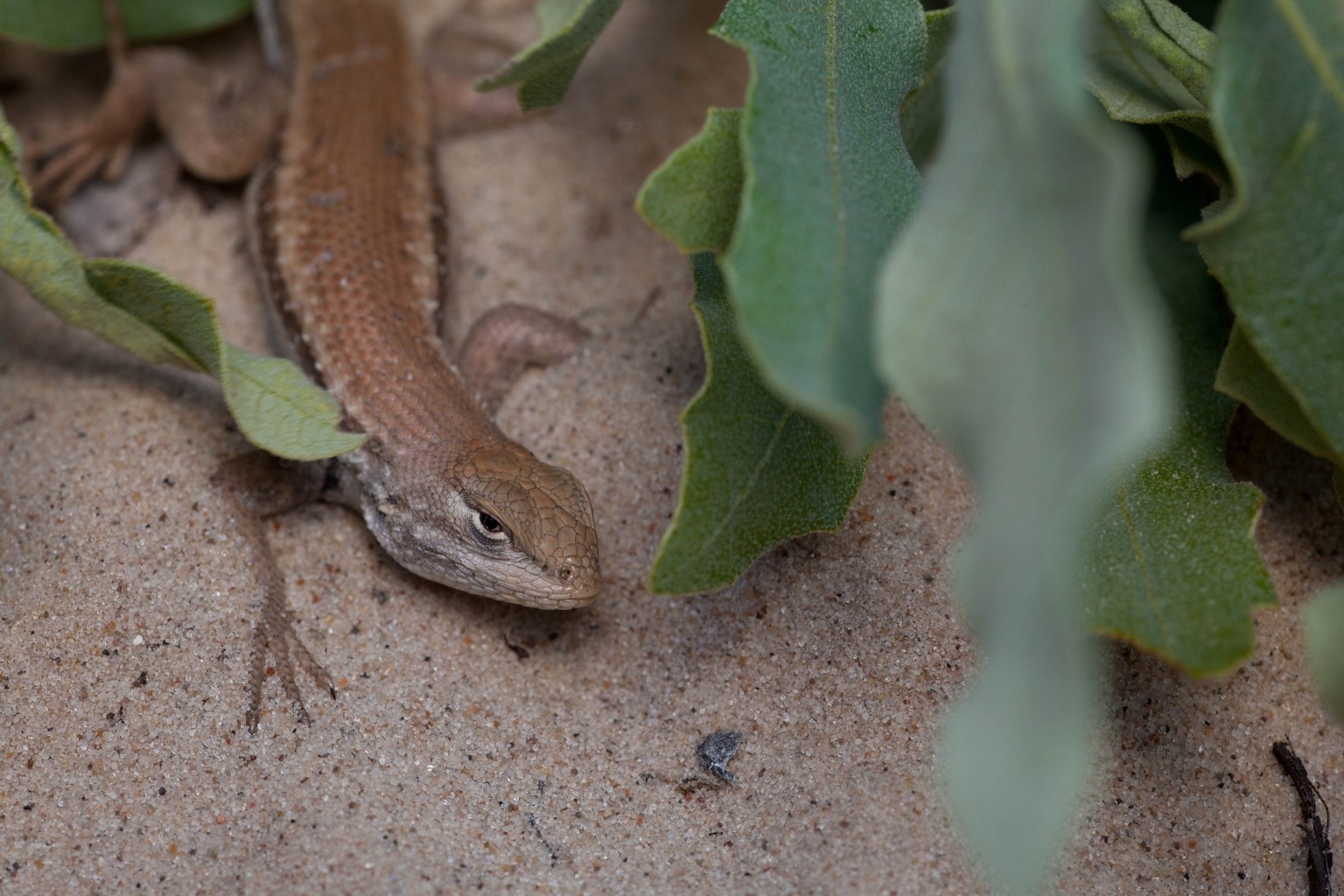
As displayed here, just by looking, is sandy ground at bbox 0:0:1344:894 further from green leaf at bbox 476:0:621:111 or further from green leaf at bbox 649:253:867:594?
green leaf at bbox 476:0:621:111

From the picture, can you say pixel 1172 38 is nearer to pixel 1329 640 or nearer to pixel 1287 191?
pixel 1287 191

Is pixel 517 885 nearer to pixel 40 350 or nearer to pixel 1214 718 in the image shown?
pixel 1214 718

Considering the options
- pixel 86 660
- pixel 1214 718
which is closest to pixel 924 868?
pixel 1214 718

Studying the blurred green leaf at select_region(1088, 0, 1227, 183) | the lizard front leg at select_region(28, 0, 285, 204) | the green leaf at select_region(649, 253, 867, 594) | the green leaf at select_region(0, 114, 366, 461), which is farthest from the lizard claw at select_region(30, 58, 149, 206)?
the blurred green leaf at select_region(1088, 0, 1227, 183)

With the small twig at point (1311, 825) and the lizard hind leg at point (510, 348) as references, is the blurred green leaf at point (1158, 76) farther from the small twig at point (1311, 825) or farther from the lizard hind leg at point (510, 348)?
the lizard hind leg at point (510, 348)

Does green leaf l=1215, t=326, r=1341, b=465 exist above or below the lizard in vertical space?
above

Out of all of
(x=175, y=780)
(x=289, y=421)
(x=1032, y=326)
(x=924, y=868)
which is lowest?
(x=175, y=780)

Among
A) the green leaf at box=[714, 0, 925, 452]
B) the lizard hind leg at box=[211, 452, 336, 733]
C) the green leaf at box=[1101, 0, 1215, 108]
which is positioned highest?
the green leaf at box=[1101, 0, 1215, 108]
